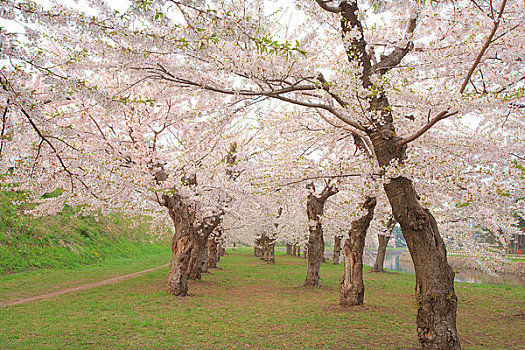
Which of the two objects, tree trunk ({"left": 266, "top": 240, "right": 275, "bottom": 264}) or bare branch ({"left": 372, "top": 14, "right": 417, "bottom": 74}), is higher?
bare branch ({"left": 372, "top": 14, "right": 417, "bottom": 74})

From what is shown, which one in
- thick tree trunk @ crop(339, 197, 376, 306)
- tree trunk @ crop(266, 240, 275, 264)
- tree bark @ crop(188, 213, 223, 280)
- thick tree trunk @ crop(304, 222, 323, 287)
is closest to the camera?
thick tree trunk @ crop(339, 197, 376, 306)

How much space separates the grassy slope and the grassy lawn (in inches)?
76.5

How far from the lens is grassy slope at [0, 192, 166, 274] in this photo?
14069 mm

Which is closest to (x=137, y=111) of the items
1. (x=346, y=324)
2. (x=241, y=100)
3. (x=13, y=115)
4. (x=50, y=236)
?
(x=13, y=115)

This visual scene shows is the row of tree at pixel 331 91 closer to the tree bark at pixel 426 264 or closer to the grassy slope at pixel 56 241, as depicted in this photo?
the tree bark at pixel 426 264

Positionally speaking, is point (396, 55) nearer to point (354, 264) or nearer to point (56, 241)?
point (354, 264)

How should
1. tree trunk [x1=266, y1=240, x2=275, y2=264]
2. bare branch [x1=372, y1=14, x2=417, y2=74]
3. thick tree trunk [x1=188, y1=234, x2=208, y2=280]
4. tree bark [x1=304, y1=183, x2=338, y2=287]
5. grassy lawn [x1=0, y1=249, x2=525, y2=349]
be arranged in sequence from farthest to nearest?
tree trunk [x1=266, y1=240, x2=275, y2=264]
thick tree trunk [x1=188, y1=234, x2=208, y2=280]
tree bark [x1=304, y1=183, x2=338, y2=287]
bare branch [x1=372, y1=14, x2=417, y2=74]
grassy lawn [x1=0, y1=249, x2=525, y2=349]

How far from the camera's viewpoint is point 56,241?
17.3 m

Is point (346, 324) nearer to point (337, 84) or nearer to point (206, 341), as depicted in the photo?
point (206, 341)

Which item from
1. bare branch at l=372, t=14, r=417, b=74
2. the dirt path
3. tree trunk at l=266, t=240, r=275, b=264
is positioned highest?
bare branch at l=372, t=14, r=417, b=74

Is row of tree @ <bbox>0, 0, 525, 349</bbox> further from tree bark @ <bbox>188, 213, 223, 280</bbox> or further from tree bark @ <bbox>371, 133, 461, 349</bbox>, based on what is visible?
tree bark @ <bbox>188, 213, 223, 280</bbox>

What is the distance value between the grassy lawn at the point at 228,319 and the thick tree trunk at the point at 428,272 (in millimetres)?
1107

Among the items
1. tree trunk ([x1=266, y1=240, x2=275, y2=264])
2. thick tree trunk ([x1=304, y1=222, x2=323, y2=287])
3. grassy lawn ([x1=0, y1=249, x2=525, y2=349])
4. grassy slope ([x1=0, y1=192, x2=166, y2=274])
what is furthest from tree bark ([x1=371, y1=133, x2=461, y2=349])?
tree trunk ([x1=266, y1=240, x2=275, y2=264])

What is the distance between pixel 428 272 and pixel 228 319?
4931 millimetres
